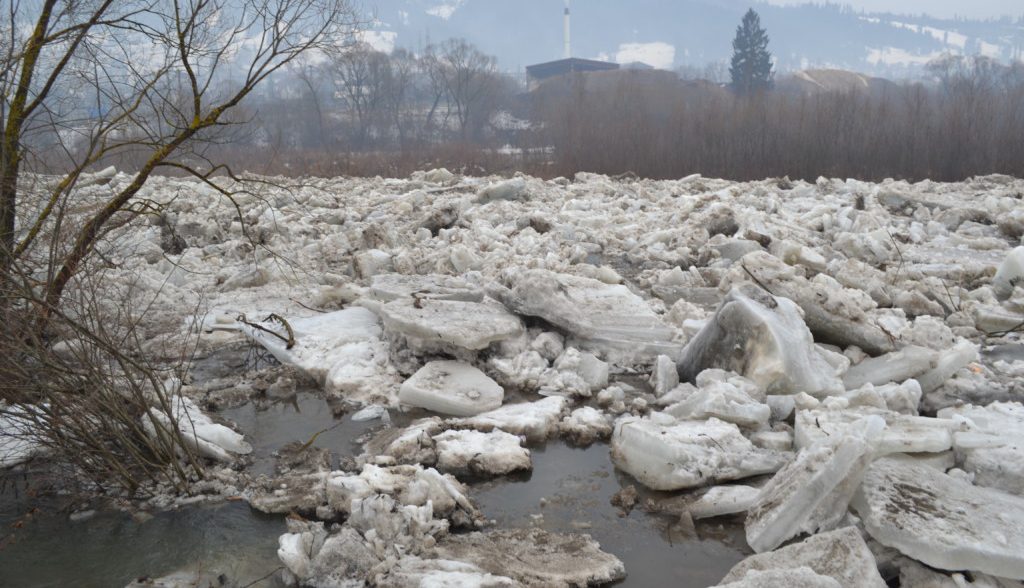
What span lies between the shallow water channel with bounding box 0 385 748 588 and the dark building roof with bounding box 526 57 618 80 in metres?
60.5

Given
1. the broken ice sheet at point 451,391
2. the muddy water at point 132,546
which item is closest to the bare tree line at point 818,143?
the broken ice sheet at point 451,391

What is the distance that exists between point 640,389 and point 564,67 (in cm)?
6235

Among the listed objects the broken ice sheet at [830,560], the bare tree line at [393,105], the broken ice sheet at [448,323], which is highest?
the bare tree line at [393,105]

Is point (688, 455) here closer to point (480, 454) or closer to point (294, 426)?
point (480, 454)

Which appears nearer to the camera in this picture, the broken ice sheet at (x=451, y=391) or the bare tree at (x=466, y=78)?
the broken ice sheet at (x=451, y=391)

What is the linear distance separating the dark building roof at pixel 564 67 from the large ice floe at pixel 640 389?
185 ft

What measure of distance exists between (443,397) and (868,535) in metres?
2.24

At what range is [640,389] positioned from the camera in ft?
14.7

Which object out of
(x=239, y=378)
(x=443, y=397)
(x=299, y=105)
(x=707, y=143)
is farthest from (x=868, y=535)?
(x=299, y=105)

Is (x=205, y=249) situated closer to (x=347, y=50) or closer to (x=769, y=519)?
(x=347, y=50)

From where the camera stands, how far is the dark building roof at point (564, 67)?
6200 centimetres

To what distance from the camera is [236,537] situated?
3049mm

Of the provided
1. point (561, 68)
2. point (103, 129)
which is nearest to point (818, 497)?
point (103, 129)

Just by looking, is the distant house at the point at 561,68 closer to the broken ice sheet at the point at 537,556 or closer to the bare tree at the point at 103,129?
the bare tree at the point at 103,129
